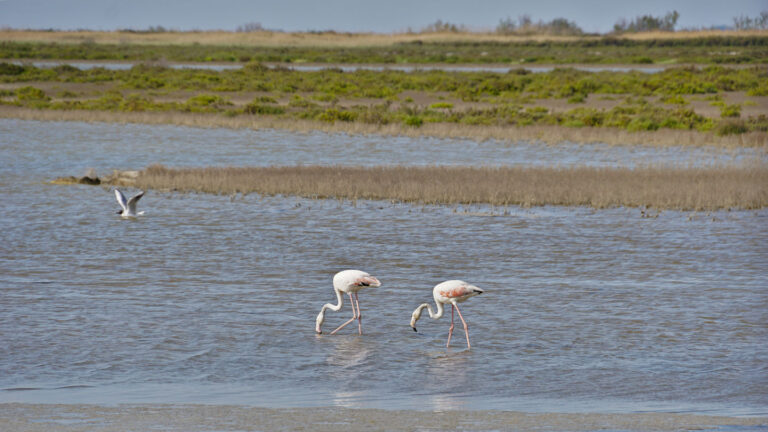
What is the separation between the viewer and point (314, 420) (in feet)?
27.0

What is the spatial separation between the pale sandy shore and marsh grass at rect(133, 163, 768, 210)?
13712 millimetres

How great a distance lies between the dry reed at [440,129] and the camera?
35188mm

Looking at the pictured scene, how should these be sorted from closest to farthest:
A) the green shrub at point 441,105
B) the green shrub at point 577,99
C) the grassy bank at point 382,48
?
the green shrub at point 441,105, the green shrub at point 577,99, the grassy bank at point 382,48

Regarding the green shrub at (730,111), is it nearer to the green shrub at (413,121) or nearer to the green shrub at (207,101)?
the green shrub at (413,121)

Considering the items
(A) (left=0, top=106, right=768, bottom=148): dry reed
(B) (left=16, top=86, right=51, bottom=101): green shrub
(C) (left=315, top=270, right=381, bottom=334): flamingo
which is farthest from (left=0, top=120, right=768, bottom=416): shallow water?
(B) (left=16, top=86, right=51, bottom=101): green shrub

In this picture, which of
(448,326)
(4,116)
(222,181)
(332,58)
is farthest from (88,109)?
(332,58)

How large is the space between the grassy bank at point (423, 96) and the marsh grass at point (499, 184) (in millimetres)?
11539

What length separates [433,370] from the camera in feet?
33.5

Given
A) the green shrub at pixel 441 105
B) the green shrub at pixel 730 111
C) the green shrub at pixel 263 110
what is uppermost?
the green shrub at pixel 263 110

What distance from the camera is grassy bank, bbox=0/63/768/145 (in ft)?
139

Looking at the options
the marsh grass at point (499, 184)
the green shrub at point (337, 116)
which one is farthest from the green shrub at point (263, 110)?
the marsh grass at point (499, 184)

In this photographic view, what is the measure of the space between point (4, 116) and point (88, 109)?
3.87 metres

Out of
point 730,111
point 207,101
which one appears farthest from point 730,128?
point 207,101

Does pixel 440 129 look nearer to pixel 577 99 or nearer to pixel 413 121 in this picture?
pixel 413 121
